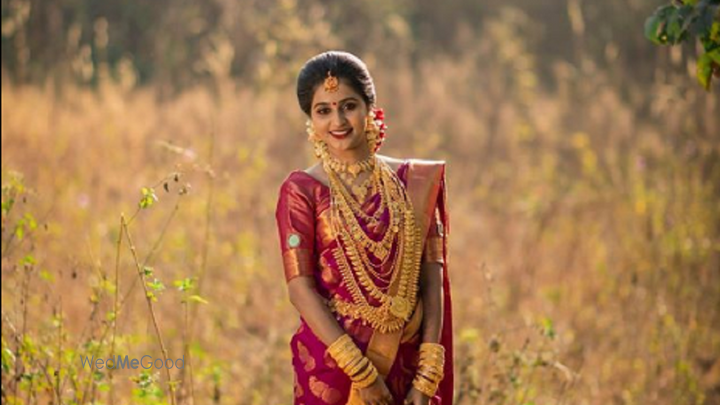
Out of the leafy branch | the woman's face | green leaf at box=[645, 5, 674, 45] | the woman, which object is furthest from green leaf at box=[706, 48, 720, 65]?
the woman's face

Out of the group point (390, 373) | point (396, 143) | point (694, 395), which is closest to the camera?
point (390, 373)

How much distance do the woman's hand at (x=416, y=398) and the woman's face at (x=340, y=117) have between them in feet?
1.94

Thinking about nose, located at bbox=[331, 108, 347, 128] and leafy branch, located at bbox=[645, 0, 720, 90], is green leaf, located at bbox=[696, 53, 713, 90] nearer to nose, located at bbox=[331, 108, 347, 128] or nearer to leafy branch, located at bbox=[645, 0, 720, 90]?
leafy branch, located at bbox=[645, 0, 720, 90]

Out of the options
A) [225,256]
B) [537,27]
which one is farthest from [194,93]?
[537,27]

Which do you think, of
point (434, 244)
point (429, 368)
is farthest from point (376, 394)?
point (434, 244)

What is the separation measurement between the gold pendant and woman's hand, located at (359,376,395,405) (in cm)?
16

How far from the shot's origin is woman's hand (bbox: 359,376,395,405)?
7.89ft

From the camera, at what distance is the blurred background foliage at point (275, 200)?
3.62 metres

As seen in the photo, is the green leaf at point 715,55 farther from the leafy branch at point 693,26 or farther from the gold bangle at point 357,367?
the gold bangle at point 357,367

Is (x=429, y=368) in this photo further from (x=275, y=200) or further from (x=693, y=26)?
(x=275, y=200)

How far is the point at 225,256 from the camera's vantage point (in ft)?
19.8

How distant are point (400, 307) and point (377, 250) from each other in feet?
0.48

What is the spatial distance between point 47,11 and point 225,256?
539cm

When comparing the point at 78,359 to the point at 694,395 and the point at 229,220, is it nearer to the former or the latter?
the point at 694,395
